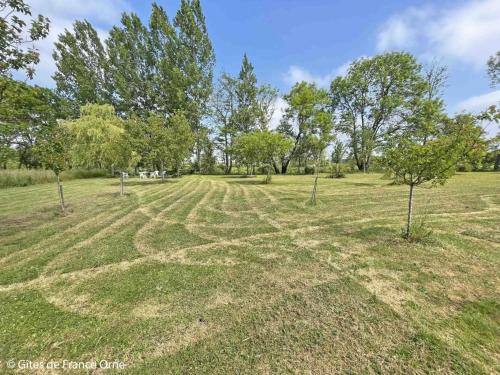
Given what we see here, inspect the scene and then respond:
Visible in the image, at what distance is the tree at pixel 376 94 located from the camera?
31.4 m

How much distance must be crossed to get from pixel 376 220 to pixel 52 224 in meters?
10.5

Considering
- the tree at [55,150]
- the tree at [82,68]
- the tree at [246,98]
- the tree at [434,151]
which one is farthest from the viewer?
the tree at [246,98]

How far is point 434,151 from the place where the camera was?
4.85 metres

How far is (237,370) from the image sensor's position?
6.86ft

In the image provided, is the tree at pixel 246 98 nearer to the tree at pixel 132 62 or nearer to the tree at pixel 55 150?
the tree at pixel 132 62

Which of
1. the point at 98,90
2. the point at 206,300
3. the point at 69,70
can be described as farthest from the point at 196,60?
the point at 206,300

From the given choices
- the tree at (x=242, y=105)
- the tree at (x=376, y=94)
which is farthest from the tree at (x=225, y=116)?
the tree at (x=376, y=94)

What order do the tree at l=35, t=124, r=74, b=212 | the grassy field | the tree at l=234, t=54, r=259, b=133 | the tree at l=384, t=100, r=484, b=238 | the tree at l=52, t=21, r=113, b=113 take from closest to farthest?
the grassy field → the tree at l=384, t=100, r=484, b=238 → the tree at l=35, t=124, r=74, b=212 → the tree at l=52, t=21, r=113, b=113 → the tree at l=234, t=54, r=259, b=133

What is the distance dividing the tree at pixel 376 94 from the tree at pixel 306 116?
420 cm

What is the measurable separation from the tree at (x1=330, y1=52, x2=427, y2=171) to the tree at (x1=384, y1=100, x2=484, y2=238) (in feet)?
84.9

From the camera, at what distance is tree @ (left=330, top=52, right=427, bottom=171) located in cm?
3138

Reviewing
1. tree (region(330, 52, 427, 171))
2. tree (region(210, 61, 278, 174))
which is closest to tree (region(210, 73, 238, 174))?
tree (region(210, 61, 278, 174))

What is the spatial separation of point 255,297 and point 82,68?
39.2 metres

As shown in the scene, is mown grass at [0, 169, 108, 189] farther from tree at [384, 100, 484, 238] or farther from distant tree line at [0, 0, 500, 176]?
tree at [384, 100, 484, 238]
